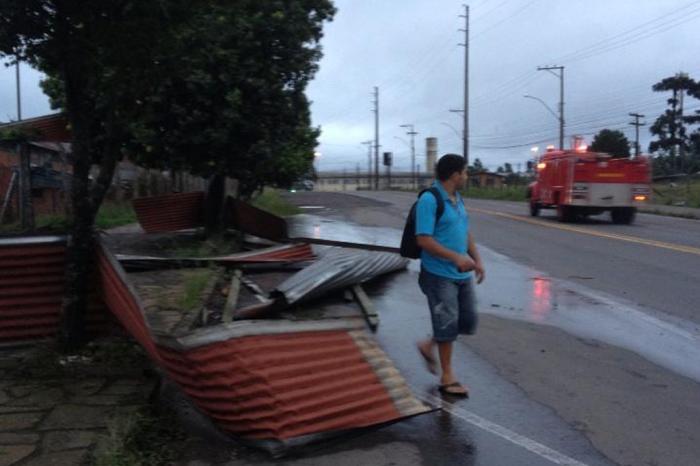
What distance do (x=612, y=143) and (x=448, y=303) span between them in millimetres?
73995

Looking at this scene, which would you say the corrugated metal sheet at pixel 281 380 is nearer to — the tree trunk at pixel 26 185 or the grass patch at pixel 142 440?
the grass patch at pixel 142 440

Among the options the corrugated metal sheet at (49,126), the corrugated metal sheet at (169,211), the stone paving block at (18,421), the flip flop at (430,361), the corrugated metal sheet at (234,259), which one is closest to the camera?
the stone paving block at (18,421)

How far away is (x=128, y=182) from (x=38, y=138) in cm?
1182

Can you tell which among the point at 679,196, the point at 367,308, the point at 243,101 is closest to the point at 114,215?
the point at 243,101

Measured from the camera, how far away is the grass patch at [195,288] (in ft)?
25.3

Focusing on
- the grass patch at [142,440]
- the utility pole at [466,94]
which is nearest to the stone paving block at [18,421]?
the grass patch at [142,440]

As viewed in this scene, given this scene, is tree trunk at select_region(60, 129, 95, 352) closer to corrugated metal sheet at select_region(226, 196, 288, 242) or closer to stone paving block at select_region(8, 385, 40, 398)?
stone paving block at select_region(8, 385, 40, 398)

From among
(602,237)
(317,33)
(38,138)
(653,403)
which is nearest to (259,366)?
(653,403)

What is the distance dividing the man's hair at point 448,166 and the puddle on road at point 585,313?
2.69m

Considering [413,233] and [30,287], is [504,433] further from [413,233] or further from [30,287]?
[30,287]

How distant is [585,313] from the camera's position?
892 centimetres

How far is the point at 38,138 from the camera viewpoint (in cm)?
1070

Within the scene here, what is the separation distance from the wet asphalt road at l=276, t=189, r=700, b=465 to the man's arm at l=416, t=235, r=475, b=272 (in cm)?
100

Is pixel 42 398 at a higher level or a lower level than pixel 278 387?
lower
